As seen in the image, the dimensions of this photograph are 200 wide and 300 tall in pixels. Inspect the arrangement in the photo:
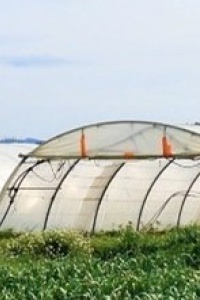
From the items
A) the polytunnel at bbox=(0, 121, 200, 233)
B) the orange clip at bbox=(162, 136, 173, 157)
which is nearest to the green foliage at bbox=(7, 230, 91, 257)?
the polytunnel at bbox=(0, 121, 200, 233)

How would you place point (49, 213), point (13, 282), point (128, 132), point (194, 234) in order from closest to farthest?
1. point (13, 282)
2. point (194, 234)
3. point (128, 132)
4. point (49, 213)

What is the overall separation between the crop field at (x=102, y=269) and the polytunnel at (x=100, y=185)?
1.56 m

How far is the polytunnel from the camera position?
49.7ft

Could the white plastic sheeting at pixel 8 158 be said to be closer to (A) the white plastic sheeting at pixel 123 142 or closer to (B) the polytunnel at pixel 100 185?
(B) the polytunnel at pixel 100 185

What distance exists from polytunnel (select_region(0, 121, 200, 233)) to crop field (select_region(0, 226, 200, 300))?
1560 mm

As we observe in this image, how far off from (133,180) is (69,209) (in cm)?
139

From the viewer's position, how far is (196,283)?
25.5 ft

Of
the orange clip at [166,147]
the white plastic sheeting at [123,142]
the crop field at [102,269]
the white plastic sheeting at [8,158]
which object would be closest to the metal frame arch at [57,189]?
the white plastic sheeting at [8,158]

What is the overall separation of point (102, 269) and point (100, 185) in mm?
8210

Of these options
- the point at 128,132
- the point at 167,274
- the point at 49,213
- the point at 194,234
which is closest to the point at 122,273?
the point at 167,274

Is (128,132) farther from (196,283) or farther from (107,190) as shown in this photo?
(196,283)

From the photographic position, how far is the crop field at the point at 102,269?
7281 mm

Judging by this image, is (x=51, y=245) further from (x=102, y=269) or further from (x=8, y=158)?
(x=8, y=158)

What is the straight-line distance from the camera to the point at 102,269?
9133mm
